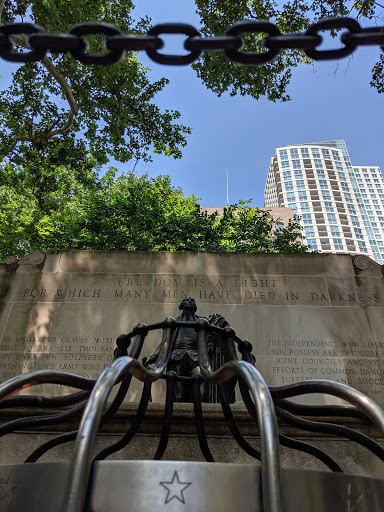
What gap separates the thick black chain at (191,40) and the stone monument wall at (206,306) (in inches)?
301

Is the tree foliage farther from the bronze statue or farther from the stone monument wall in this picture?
the bronze statue

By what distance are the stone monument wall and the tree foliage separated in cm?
754

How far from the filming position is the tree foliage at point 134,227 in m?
18.1

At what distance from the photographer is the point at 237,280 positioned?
9.98 meters

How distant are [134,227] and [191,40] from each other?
17.1 metres

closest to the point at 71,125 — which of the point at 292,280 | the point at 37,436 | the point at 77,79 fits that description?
the point at 77,79

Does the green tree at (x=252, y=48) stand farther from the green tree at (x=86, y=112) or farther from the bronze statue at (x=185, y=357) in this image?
the bronze statue at (x=185, y=357)

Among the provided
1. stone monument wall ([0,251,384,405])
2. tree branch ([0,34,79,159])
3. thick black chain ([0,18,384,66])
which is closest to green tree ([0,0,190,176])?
tree branch ([0,34,79,159])

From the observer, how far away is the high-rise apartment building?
137125mm

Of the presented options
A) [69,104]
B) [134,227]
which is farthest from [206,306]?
[134,227]

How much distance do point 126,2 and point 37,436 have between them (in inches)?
550

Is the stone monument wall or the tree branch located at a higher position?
the tree branch

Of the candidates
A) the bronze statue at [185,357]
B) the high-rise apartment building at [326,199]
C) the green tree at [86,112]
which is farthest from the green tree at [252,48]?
the high-rise apartment building at [326,199]

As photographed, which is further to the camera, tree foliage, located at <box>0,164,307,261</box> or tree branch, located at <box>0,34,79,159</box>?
tree foliage, located at <box>0,164,307,261</box>
